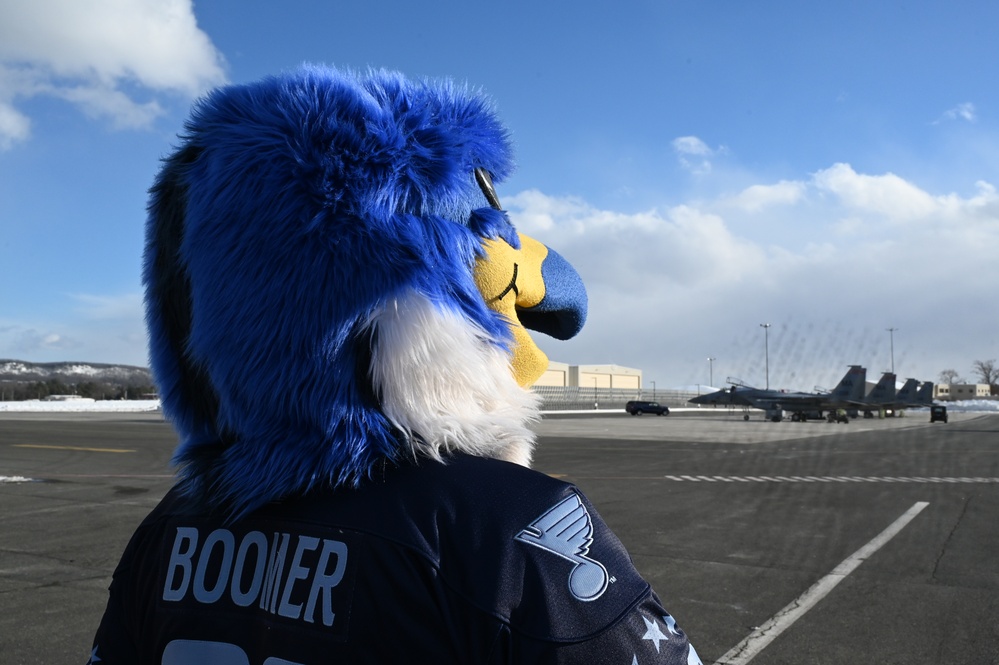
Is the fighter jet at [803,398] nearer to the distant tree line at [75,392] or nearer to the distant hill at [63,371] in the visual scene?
the distant tree line at [75,392]

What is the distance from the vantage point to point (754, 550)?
7211 millimetres

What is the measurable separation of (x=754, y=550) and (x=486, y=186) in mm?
6871

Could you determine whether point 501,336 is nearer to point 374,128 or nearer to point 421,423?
point 421,423

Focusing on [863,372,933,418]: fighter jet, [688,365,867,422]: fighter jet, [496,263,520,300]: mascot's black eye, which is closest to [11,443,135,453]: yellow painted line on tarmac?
[496,263,520,300]: mascot's black eye

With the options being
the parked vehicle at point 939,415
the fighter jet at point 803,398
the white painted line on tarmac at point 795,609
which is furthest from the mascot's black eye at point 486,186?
the parked vehicle at point 939,415

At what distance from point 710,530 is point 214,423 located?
780 centimetres

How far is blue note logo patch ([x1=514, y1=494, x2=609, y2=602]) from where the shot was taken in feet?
3.31

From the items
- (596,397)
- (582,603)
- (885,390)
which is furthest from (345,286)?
(596,397)

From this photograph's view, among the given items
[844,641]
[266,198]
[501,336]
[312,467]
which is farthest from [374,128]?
[844,641]

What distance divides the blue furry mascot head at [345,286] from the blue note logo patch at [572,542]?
17 cm

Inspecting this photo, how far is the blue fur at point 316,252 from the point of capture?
1.12 m

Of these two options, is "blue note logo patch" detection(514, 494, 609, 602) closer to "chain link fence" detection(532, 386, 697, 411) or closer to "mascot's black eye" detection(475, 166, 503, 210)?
"mascot's black eye" detection(475, 166, 503, 210)

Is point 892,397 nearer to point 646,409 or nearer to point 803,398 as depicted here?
point 803,398

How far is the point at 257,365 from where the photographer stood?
1.16m
